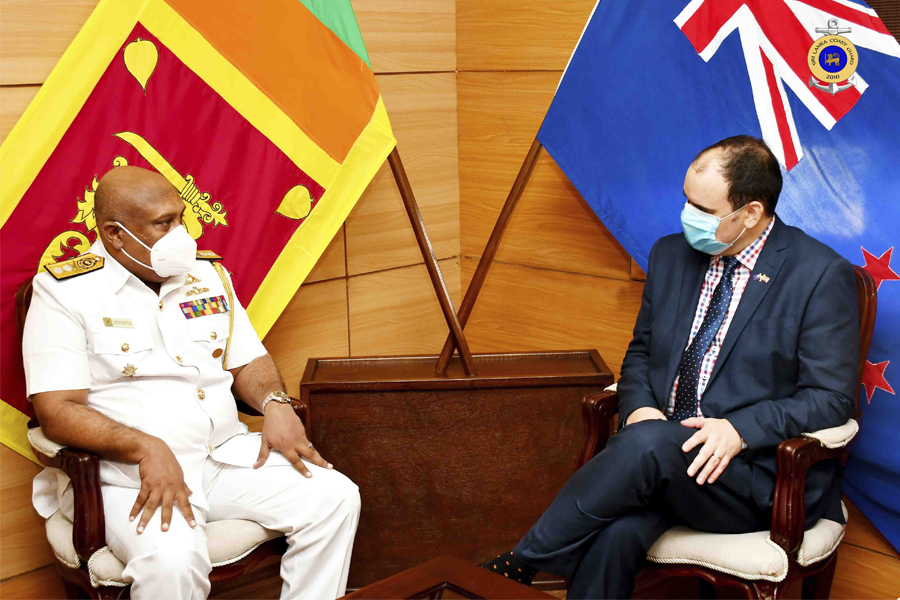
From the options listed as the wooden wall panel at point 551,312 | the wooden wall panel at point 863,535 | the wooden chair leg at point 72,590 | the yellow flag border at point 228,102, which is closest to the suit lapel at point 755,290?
the wooden wall panel at point 863,535

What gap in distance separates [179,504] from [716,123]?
1942 millimetres

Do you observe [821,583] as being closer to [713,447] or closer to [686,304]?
[713,447]

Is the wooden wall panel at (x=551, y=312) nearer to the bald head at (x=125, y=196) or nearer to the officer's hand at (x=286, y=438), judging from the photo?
the officer's hand at (x=286, y=438)

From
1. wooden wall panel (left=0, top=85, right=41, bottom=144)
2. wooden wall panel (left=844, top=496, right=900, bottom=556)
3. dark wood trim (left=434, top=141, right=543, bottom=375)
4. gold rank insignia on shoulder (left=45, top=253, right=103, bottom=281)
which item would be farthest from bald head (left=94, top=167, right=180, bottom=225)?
wooden wall panel (left=844, top=496, right=900, bottom=556)

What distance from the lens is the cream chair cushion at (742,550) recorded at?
6.22ft

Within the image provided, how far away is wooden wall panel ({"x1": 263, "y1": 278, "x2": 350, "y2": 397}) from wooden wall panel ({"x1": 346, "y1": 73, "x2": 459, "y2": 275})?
0.52 feet

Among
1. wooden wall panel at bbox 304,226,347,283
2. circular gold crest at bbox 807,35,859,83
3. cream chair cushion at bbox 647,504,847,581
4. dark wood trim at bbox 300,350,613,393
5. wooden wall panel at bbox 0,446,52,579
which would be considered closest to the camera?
cream chair cushion at bbox 647,504,847,581

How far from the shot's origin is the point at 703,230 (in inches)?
84.0

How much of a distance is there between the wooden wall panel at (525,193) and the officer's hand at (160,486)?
1.86 metres

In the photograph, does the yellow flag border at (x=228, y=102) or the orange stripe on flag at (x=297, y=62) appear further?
the orange stripe on flag at (x=297, y=62)

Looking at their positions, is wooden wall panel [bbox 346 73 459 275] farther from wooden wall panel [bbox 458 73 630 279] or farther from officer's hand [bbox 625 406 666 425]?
officer's hand [bbox 625 406 666 425]

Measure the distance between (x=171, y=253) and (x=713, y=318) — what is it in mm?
1460

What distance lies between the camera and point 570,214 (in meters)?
3.31

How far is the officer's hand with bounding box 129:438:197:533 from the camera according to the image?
1.97 m
